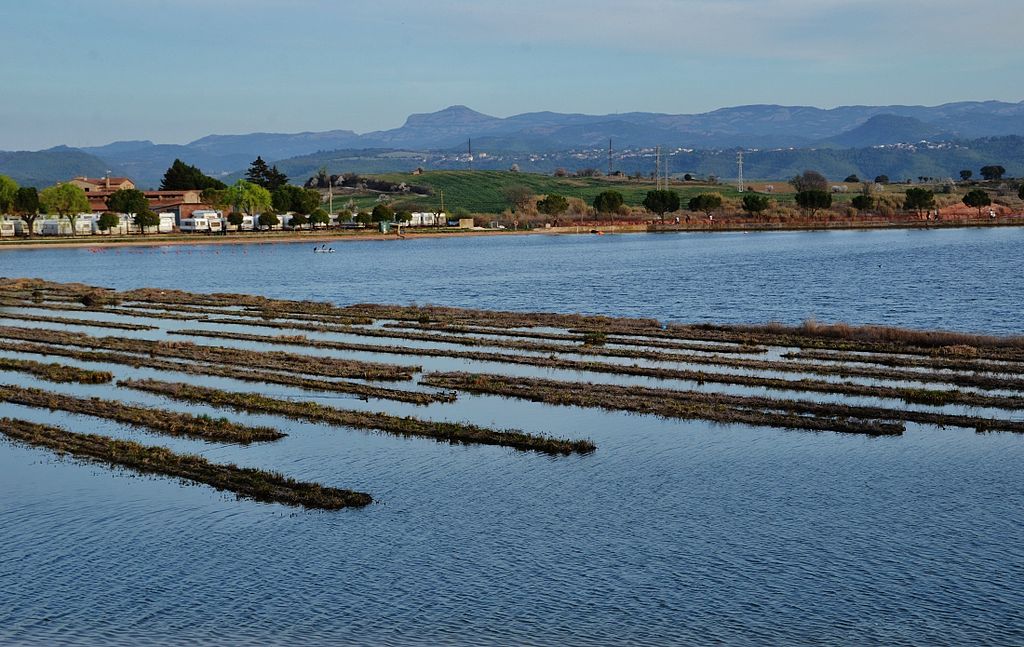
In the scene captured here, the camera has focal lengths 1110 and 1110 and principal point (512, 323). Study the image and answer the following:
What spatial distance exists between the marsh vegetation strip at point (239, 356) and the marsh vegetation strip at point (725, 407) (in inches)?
102

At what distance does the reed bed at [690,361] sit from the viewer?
3056 centimetres

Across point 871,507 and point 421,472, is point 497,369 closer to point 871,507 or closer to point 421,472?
point 421,472

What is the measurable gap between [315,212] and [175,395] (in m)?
144

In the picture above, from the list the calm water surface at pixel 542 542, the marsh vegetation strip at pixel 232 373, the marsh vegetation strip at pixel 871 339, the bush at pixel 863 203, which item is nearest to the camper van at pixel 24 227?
the marsh vegetation strip at pixel 232 373

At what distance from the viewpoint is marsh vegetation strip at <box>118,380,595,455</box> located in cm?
2378

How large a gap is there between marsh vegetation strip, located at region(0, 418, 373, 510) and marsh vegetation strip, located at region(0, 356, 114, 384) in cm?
657

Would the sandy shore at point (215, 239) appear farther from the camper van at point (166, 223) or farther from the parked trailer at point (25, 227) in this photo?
the parked trailer at point (25, 227)

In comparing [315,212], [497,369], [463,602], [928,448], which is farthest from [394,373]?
[315,212]

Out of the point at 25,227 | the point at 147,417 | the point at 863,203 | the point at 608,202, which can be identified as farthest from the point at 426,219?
the point at 147,417

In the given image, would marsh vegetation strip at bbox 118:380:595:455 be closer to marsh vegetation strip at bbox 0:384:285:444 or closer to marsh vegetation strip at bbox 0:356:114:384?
marsh vegetation strip at bbox 0:384:285:444

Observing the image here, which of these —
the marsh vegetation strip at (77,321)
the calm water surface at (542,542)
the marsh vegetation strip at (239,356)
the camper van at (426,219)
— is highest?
the camper van at (426,219)

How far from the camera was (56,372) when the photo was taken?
33875 millimetres

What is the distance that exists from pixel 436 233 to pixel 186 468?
492 feet

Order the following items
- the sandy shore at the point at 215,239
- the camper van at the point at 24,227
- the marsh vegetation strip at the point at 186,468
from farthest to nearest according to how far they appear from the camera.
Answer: the camper van at the point at 24,227 → the sandy shore at the point at 215,239 → the marsh vegetation strip at the point at 186,468
